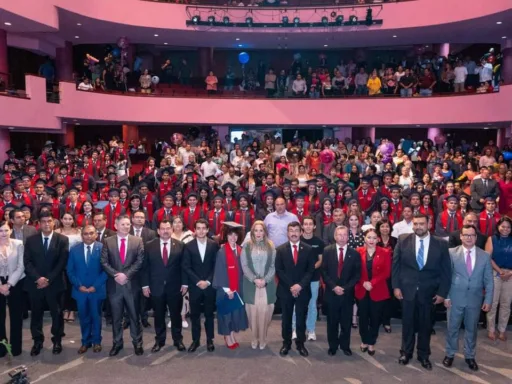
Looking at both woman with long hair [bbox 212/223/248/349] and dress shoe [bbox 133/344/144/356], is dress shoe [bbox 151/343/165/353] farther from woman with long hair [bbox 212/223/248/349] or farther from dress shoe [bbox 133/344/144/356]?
woman with long hair [bbox 212/223/248/349]

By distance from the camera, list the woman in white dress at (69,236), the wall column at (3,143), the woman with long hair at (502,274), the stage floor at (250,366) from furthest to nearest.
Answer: the wall column at (3,143), the woman in white dress at (69,236), the woman with long hair at (502,274), the stage floor at (250,366)

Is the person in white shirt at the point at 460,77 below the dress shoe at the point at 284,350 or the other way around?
the other way around

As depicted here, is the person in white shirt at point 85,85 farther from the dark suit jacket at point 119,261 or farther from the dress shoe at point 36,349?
the dress shoe at point 36,349

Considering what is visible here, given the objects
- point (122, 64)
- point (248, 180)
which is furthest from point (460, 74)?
point (122, 64)

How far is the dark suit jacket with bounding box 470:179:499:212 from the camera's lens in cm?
1048

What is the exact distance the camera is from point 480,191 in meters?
10.6

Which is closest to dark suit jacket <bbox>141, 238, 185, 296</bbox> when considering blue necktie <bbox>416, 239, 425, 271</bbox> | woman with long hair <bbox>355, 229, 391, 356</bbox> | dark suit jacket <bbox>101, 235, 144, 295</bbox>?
dark suit jacket <bbox>101, 235, 144, 295</bbox>

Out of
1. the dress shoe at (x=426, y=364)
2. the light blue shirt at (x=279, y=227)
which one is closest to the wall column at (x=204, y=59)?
the light blue shirt at (x=279, y=227)

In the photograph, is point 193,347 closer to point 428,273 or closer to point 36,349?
point 36,349

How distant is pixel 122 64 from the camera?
66.3ft

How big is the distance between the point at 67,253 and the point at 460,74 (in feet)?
52.7

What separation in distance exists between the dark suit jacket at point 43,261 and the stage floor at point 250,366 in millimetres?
872

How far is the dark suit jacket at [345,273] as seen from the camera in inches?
248

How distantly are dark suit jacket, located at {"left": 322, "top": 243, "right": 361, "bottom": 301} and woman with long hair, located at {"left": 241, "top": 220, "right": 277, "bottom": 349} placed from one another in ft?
2.38
